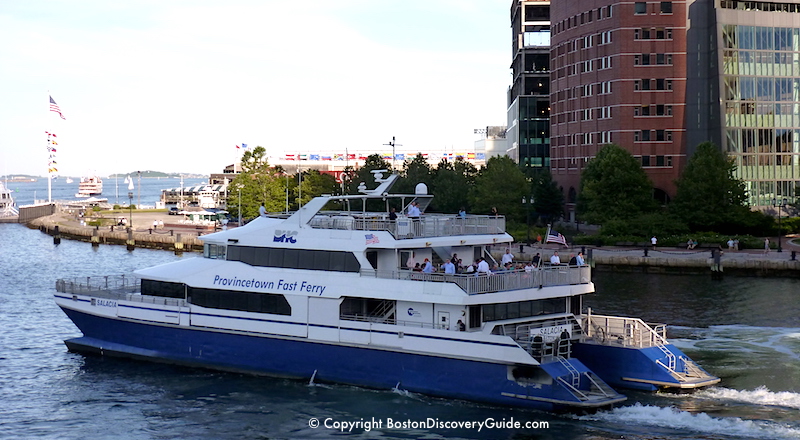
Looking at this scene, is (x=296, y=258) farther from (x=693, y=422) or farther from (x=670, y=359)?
(x=693, y=422)

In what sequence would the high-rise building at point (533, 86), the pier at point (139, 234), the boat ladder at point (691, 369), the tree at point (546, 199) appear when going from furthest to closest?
1. the high-rise building at point (533, 86)
2. the tree at point (546, 199)
3. the pier at point (139, 234)
4. the boat ladder at point (691, 369)

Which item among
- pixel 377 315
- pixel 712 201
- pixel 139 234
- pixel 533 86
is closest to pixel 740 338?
pixel 377 315

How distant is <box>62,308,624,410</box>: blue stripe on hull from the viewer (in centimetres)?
2583

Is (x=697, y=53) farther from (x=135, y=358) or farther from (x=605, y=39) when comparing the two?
(x=135, y=358)

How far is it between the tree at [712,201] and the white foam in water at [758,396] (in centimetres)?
4612

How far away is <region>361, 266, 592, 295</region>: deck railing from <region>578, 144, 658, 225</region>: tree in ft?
154

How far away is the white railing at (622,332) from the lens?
28250 mm

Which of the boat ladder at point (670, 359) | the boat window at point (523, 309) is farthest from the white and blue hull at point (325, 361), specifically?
the boat ladder at point (670, 359)

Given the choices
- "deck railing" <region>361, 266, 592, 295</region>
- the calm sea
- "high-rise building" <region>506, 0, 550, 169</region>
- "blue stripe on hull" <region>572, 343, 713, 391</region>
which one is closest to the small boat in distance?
"high-rise building" <region>506, 0, 550, 169</region>

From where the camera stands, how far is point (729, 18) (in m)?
82.9

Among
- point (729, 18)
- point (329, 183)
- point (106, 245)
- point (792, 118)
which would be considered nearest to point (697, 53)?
point (729, 18)

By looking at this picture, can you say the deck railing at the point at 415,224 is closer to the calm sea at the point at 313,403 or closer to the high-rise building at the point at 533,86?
the calm sea at the point at 313,403

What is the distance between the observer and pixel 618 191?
246ft
